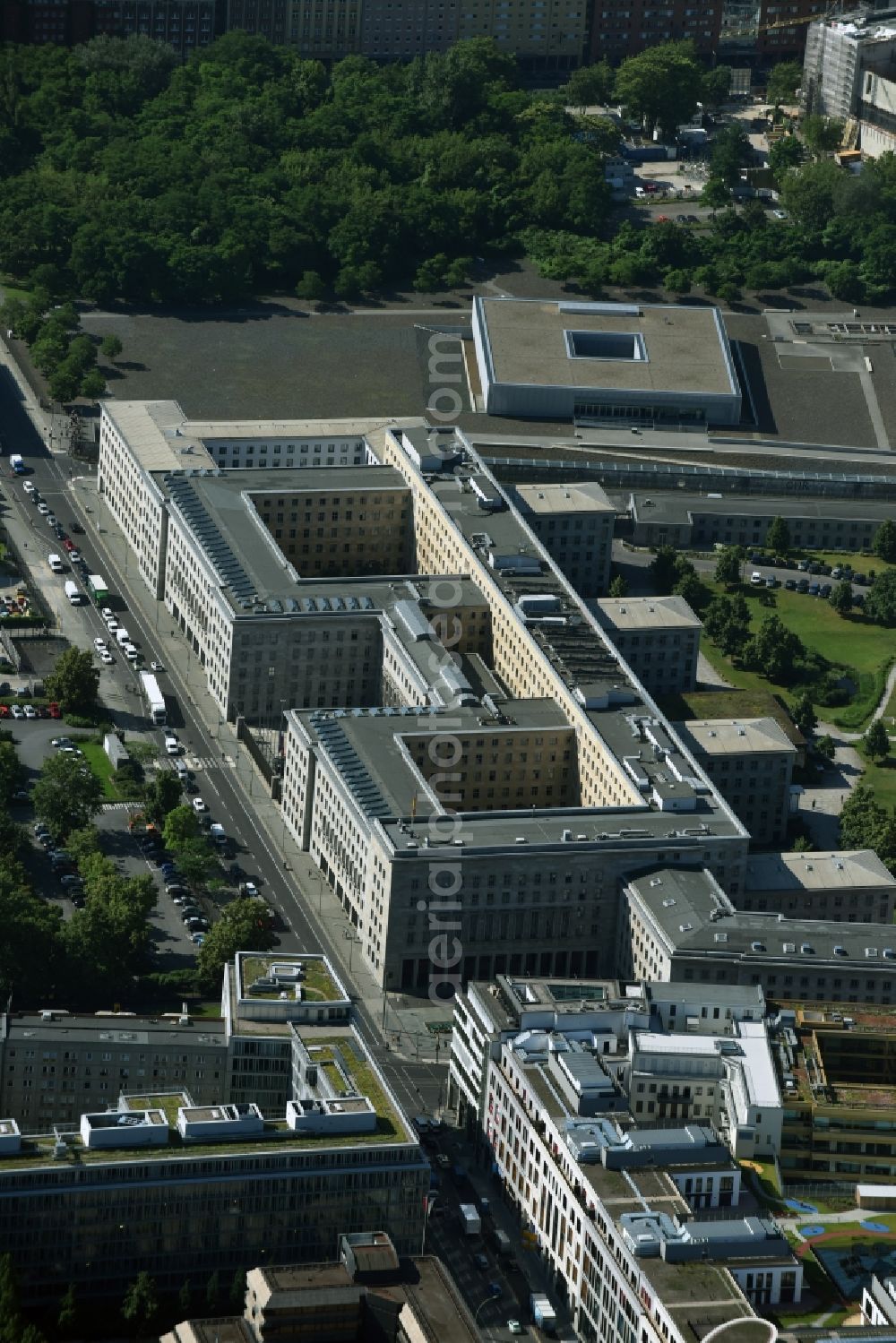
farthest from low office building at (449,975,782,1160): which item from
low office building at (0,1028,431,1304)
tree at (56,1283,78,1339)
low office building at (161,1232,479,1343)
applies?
tree at (56,1283,78,1339)

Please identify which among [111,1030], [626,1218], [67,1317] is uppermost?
[626,1218]

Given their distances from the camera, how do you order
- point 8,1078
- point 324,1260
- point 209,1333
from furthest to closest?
point 8,1078, point 324,1260, point 209,1333

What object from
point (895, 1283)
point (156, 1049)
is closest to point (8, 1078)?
point (156, 1049)

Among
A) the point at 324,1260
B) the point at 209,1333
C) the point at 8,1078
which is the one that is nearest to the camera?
the point at 209,1333

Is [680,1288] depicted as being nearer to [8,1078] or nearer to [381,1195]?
[381,1195]

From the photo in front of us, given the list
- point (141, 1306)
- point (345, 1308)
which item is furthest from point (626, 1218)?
point (141, 1306)

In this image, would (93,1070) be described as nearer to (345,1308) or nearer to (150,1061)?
(150,1061)

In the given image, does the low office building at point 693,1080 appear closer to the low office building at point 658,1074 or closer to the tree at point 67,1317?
the low office building at point 658,1074
